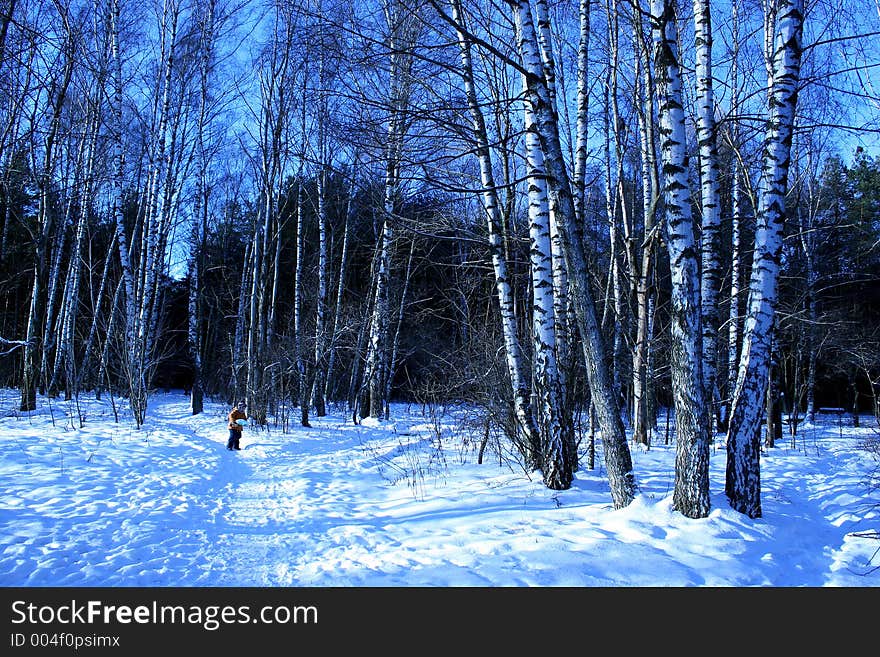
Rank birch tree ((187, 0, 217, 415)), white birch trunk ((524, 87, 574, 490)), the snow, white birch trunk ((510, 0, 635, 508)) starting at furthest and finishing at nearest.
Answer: birch tree ((187, 0, 217, 415)), white birch trunk ((524, 87, 574, 490)), white birch trunk ((510, 0, 635, 508)), the snow

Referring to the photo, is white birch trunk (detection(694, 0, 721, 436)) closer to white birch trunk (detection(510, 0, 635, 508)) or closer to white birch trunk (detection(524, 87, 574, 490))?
white birch trunk (detection(510, 0, 635, 508))

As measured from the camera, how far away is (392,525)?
480cm

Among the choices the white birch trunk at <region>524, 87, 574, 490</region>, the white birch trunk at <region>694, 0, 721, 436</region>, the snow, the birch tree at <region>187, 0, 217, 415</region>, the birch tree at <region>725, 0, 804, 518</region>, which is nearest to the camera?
the snow

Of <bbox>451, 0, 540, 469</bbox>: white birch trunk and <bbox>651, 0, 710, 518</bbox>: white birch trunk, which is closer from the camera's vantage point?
<bbox>651, 0, 710, 518</bbox>: white birch trunk

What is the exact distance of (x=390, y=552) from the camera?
3.97 m

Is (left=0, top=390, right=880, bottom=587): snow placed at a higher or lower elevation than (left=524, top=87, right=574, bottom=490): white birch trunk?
lower

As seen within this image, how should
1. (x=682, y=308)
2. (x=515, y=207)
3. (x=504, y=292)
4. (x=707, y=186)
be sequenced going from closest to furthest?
(x=682, y=308) → (x=707, y=186) → (x=504, y=292) → (x=515, y=207)

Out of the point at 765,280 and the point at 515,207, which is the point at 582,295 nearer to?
the point at 765,280

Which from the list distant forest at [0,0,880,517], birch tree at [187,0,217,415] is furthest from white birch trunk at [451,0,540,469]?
birch tree at [187,0,217,415]

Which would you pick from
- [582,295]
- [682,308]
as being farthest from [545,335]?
[682,308]

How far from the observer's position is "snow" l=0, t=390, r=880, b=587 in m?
3.51

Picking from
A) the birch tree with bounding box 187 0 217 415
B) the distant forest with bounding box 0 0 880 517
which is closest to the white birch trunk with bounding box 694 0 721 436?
the distant forest with bounding box 0 0 880 517
